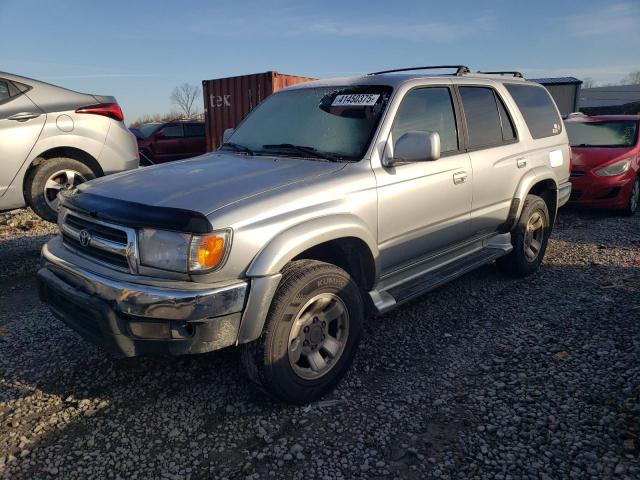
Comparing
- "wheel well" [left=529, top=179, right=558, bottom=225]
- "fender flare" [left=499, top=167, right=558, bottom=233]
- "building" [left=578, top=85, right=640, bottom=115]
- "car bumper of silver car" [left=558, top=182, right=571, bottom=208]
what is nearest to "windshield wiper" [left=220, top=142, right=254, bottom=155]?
"fender flare" [left=499, top=167, right=558, bottom=233]

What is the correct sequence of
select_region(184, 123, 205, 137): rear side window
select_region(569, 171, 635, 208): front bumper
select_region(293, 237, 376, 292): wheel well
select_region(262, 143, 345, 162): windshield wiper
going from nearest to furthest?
select_region(293, 237, 376, 292): wheel well, select_region(262, 143, 345, 162): windshield wiper, select_region(569, 171, 635, 208): front bumper, select_region(184, 123, 205, 137): rear side window

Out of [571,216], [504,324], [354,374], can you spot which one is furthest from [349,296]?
[571,216]

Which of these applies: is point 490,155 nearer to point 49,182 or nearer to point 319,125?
point 319,125

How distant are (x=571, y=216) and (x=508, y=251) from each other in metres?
4.17

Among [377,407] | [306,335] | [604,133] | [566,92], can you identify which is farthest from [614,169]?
[566,92]

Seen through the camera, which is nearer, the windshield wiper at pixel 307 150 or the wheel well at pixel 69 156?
the windshield wiper at pixel 307 150

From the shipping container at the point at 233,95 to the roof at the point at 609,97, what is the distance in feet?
117

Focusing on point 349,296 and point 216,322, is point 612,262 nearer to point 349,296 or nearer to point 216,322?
point 349,296

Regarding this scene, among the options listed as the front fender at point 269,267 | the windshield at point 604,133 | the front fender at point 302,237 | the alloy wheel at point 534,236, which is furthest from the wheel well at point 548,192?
the windshield at point 604,133

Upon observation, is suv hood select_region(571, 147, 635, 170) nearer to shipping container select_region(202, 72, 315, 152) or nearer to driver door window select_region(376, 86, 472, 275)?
driver door window select_region(376, 86, 472, 275)

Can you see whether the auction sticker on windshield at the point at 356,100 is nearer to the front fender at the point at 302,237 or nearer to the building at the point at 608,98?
the front fender at the point at 302,237

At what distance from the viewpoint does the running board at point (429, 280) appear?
3113mm

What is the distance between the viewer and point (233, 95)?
12.0m

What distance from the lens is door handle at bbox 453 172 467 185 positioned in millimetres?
3607
